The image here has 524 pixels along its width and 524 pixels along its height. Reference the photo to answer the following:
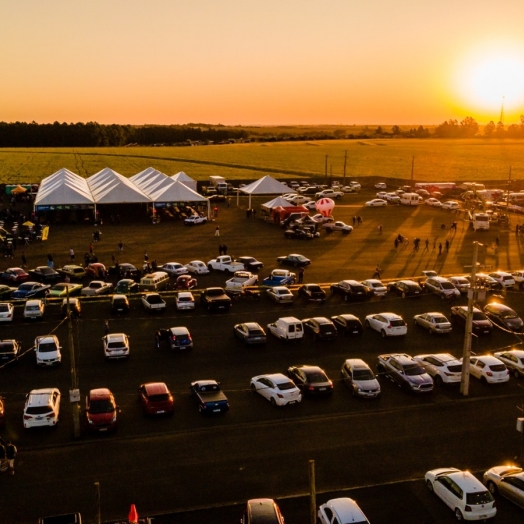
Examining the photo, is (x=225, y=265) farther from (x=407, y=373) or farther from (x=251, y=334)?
(x=407, y=373)

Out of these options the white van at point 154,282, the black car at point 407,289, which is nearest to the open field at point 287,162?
the black car at point 407,289

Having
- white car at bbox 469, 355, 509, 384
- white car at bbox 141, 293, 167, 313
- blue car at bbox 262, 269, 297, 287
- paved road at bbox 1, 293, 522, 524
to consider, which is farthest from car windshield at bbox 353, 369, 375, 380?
blue car at bbox 262, 269, 297, 287

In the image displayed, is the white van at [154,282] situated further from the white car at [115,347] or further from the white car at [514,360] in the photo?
the white car at [514,360]

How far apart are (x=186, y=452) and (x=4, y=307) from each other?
56.1 ft

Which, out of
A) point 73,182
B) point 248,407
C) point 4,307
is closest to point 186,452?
point 248,407

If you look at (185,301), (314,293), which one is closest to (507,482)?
(314,293)

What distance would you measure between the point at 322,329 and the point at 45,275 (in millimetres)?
19779

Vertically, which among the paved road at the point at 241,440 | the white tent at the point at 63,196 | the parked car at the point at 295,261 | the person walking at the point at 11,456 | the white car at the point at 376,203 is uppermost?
the white tent at the point at 63,196

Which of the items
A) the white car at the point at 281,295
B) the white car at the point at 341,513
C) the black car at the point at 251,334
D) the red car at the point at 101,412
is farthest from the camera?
the white car at the point at 281,295

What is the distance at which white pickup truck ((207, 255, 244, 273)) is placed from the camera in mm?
43750

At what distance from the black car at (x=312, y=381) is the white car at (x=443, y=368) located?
468 centimetres

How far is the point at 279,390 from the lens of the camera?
23891mm

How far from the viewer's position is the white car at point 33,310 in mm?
33000

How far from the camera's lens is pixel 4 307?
33031mm
